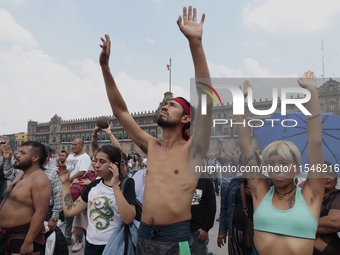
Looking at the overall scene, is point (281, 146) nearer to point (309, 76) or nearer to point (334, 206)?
point (309, 76)

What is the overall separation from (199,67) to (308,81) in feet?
2.98

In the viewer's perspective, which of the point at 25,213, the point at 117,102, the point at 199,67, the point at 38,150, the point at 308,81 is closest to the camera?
the point at 199,67

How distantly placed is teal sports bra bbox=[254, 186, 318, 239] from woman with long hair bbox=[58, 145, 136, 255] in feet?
4.45

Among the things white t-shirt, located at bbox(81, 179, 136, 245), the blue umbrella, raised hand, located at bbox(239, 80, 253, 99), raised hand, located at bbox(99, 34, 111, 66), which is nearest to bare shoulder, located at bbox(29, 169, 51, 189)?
white t-shirt, located at bbox(81, 179, 136, 245)

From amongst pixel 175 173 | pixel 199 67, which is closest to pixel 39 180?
pixel 175 173

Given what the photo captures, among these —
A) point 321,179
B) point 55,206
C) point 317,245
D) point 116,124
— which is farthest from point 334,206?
point 116,124

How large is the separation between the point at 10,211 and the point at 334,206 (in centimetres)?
374

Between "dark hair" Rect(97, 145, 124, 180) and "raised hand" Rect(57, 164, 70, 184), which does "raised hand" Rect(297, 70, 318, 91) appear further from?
"raised hand" Rect(57, 164, 70, 184)

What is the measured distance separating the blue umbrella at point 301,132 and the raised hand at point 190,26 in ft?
5.40

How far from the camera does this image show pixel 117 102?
8.17 ft

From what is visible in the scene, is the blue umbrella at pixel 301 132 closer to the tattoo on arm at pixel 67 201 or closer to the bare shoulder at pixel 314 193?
the bare shoulder at pixel 314 193

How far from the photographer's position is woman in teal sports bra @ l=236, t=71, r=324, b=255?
186 centimetres

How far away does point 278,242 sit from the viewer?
1889 millimetres

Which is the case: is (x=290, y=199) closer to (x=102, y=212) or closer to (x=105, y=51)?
(x=102, y=212)
